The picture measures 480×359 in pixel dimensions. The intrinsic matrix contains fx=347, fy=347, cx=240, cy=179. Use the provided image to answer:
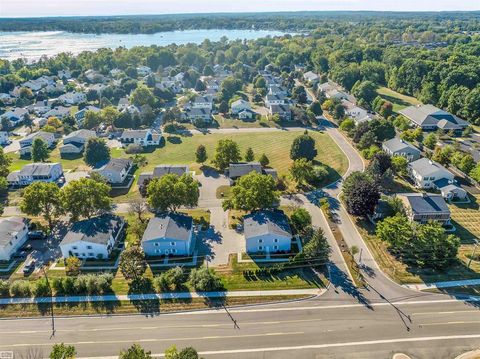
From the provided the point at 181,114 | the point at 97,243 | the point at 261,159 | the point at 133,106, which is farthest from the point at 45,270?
the point at 133,106

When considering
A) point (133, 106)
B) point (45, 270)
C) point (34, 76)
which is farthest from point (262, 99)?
point (34, 76)

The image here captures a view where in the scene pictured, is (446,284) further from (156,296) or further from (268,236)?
(156,296)

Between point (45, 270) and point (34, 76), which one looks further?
point (34, 76)

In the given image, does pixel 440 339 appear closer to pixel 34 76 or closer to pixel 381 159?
pixel 381 159

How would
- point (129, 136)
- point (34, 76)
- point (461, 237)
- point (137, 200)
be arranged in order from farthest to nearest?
point (34, 76) < point (129, 136) < point (137, 200) < point (461, 237)

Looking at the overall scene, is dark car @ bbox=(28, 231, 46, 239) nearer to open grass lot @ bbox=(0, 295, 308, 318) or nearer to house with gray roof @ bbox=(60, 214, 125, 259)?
house with gray roof @ bbox=(60, 214, 125, 259)

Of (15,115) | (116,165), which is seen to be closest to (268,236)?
(116,165)

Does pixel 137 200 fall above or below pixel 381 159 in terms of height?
below

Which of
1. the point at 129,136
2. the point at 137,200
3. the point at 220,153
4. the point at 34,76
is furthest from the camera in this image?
the point at 34,76
